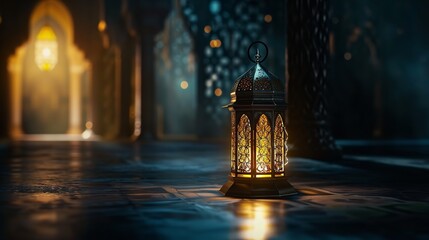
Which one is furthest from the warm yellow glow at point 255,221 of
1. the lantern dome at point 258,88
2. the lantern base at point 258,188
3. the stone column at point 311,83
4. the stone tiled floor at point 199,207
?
the stone column at point 311,83

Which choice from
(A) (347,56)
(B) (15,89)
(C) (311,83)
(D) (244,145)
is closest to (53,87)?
(B) (15,89)

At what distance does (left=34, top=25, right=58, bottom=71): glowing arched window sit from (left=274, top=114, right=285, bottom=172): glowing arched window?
20.8m

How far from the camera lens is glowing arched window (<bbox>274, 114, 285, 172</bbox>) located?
14.6ft

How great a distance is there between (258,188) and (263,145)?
0.32 meters

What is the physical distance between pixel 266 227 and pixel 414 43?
14.6 metres

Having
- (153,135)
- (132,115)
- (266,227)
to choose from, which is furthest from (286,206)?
(132,115)

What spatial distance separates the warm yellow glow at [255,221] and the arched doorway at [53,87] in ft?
75.4

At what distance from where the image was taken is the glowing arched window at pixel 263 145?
4.40 meters

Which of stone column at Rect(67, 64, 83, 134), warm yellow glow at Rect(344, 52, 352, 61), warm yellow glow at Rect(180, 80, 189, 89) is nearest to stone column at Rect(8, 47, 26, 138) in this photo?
stone column at Rect(67, 64, 83, 134)

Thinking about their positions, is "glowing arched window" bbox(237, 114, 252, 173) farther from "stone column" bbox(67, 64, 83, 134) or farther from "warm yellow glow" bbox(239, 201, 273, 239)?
"stone column" bbox(67, 64, 83, 134)

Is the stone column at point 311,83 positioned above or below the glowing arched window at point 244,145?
above

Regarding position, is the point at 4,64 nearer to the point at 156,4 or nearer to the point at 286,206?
the point at 156,4

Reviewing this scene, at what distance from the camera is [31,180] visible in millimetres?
5371

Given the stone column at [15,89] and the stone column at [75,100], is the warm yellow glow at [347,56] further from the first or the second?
the stone column at [75,100]
